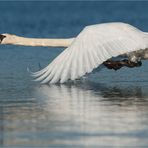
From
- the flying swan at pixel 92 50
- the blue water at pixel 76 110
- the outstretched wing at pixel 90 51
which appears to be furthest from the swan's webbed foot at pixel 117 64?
the outstretched wing at pixel 90 51

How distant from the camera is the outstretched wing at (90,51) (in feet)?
41.9

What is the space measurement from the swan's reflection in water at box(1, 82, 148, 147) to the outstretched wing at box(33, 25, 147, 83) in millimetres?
278

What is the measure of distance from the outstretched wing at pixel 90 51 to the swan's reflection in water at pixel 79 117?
278 millimetres

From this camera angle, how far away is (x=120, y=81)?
1462cm

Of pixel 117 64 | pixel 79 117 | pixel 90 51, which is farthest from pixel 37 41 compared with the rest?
pixel 79 117

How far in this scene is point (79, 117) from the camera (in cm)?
1076

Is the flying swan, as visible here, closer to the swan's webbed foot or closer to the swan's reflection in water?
the swan's reflection in water

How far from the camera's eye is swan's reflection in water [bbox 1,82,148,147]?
9422 mm

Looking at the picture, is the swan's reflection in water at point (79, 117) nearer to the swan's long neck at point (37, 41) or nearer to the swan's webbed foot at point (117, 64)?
the swan's webbed foot at point (117, 64)

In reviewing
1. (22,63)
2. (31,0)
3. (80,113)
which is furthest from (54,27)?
(31,0)

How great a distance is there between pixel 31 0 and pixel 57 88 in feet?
288

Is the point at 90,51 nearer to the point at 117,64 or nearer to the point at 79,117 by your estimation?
the point at 117,64

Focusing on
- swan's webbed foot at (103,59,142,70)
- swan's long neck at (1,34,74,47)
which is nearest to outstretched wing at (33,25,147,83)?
swan's webbed foot at (103,59,142,70)

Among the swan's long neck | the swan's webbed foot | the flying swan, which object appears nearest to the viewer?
the flying swan
